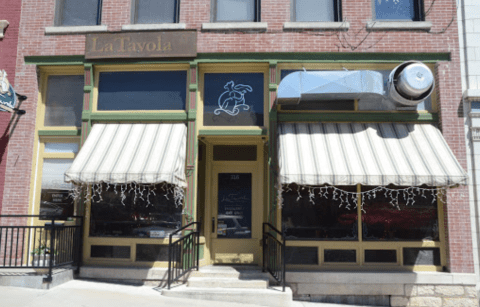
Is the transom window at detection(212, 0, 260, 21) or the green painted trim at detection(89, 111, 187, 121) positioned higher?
the transom window at detection(212, 0, 260, 21)

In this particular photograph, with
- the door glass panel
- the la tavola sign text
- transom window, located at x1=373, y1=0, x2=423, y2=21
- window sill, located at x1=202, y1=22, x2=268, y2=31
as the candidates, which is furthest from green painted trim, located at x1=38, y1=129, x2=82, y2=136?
transom window, located at x1=373, y1=0, x2=423, y2=21

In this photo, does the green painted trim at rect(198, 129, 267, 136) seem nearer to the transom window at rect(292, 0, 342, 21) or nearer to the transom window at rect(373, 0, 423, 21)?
the transom window at rect(292, 0, 342, 21)

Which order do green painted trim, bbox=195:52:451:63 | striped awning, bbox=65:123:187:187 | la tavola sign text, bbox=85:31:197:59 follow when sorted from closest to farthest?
1. striped awning, bbox=65:123:187:187
2. green painted trim, bbox=195:52:451:63
3. la tavola sign text, bbox=85:31:197:59

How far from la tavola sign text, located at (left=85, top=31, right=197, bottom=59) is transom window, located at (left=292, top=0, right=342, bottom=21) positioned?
7.41 feet

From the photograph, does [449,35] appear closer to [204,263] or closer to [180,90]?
[180,90]

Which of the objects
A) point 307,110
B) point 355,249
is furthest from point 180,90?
point 355,249

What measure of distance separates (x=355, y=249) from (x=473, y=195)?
247cm

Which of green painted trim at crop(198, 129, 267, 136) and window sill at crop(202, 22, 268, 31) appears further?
window sill at crop(202, 22, 268, 31)

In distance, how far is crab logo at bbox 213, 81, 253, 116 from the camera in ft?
27.0

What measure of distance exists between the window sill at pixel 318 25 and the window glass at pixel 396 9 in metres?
0.88

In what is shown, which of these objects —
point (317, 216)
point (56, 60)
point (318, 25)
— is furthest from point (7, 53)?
point (317, 216)

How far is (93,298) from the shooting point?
21.0ft

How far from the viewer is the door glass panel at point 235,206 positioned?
8516mm

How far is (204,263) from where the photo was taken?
8133mm
